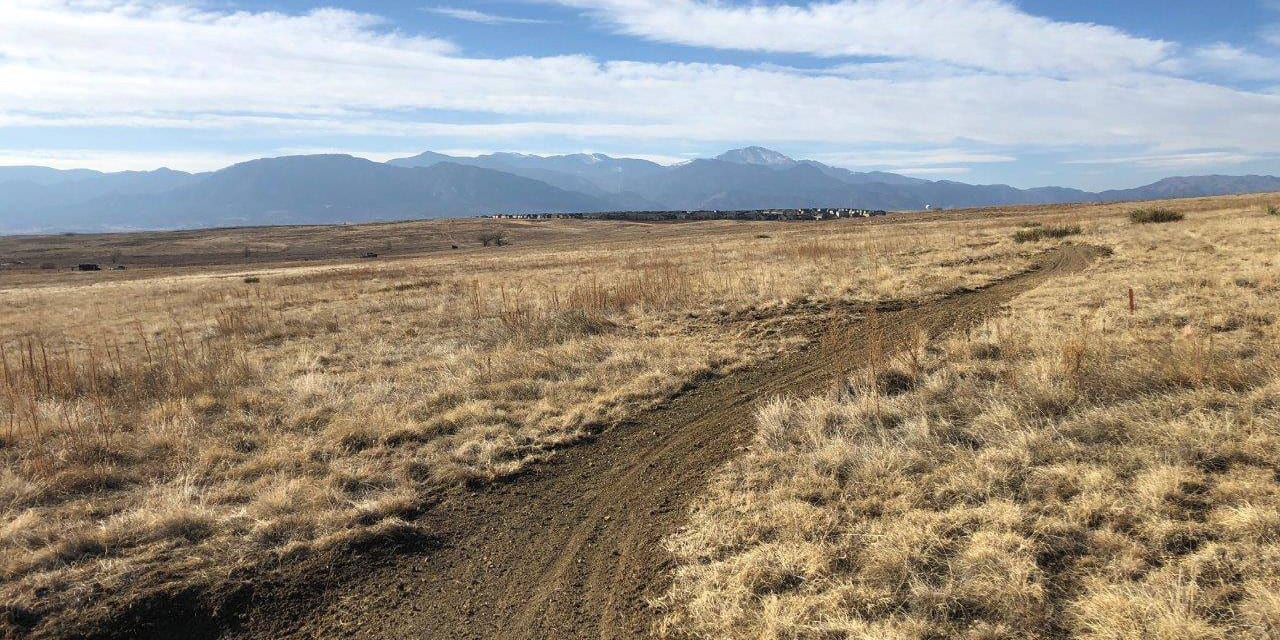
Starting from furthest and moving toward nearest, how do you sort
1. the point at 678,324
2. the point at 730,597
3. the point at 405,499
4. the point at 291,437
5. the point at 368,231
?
the point at 368,231 → the point at 678,324 → the point at 291,437 → the point at 405,499 → the point at 730,597

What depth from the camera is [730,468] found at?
6895 millimetres

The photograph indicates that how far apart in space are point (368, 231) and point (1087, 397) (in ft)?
394

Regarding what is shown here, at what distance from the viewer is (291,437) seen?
325 inches

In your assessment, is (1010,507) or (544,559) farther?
(544,559)

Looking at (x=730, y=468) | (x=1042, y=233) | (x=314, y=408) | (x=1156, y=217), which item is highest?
(x=1156, y=217)

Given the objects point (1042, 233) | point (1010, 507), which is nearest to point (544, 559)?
point (1010, 507)

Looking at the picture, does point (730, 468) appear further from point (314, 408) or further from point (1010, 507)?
point (314, 408)

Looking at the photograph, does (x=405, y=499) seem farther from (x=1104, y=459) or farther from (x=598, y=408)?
(x=1104, y=459)

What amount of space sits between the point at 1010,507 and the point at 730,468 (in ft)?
8.93

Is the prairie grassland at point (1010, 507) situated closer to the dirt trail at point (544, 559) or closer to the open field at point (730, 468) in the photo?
the open field at point (730, 468)

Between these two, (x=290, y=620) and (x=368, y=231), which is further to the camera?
(x=368, y=231)

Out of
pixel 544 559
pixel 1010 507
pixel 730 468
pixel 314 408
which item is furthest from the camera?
pixel 314 408

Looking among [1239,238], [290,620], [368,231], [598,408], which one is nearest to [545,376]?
[598,408]

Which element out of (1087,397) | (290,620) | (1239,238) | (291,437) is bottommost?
(290,620)
